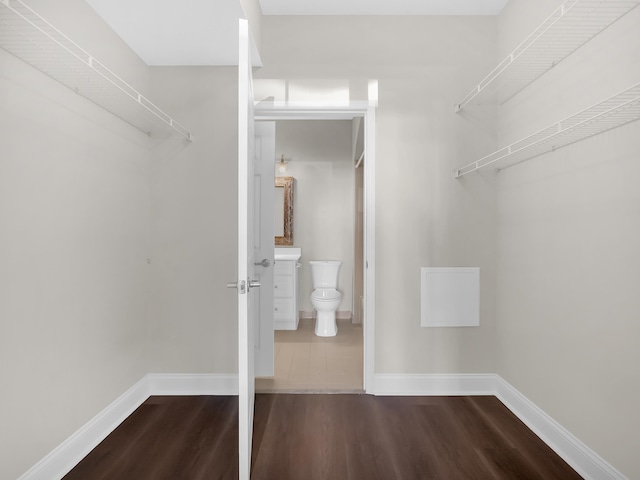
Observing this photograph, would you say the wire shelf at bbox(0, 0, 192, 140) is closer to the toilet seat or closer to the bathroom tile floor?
the bathroom tile floor

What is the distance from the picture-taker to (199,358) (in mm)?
2396

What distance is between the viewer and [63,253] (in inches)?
64.2

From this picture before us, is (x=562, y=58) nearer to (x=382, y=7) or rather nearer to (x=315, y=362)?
(x=382, y=7)

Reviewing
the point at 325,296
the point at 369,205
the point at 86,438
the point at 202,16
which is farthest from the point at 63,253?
the point at 325,296

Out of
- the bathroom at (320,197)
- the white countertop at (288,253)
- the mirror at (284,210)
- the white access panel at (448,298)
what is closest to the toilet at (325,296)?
the white countertop at (288,253)

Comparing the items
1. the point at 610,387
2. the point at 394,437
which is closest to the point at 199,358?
the point at 394,437

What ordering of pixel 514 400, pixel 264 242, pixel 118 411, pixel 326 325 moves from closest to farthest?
pixel 118 411
pixel 514 400
pixel 264 242
pixel 326 325

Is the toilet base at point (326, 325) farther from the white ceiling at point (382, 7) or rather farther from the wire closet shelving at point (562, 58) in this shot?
the white ceiling at point (382, 7)

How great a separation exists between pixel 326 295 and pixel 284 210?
4.18 feet

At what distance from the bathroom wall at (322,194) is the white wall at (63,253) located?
2323 mm

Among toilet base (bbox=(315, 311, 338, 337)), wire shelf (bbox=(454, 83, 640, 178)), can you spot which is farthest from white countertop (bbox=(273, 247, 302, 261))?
wire shelf (bbox=(454, 83, 640, 178))

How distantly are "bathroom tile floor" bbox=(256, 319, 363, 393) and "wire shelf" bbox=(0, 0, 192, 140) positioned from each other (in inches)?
80.4

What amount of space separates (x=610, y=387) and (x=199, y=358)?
2318mm

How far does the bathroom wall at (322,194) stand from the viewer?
4.39 meters
